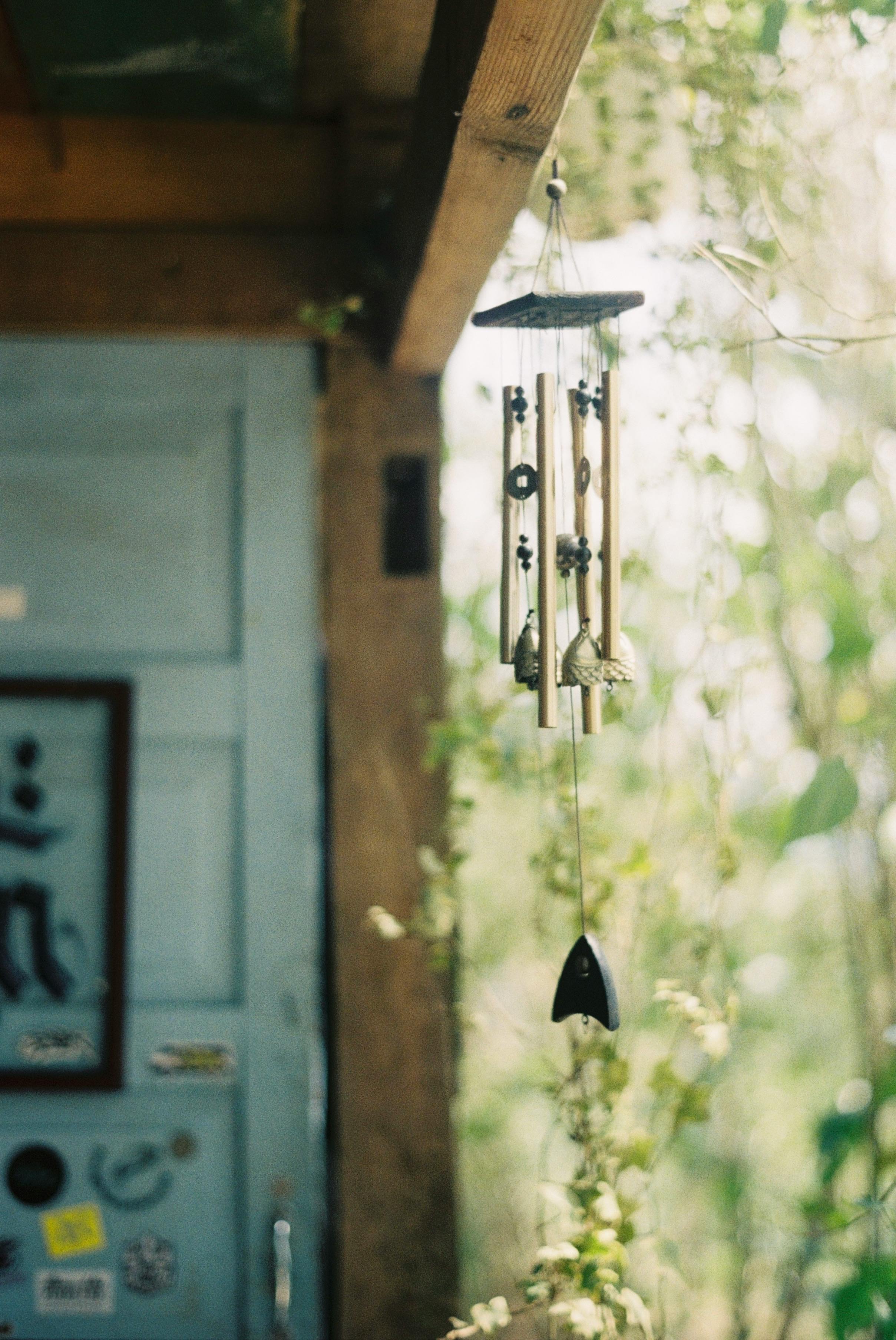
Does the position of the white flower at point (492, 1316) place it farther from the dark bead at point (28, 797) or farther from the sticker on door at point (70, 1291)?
the dark bead at point (28, 797)

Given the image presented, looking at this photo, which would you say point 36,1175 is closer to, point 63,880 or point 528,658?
point 63,880

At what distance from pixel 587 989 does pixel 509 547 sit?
482mm

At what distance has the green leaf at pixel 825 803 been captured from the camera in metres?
1.75

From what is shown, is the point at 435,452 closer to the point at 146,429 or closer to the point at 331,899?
the point at 146,429

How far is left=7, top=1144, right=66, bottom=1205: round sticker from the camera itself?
1850mm

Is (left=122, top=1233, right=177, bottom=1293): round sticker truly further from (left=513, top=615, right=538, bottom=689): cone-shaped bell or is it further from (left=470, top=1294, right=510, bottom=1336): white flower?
(left=513, top=615, right=538, bottom=689): cone-shaped bell

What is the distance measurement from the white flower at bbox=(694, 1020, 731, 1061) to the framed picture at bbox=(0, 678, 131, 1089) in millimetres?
1043

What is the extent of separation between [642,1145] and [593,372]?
4.05ft

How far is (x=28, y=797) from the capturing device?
193 centimetres

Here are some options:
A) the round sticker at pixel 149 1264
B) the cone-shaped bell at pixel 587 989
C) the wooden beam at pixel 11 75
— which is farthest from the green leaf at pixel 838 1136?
the wooden beam at pixel 11 75

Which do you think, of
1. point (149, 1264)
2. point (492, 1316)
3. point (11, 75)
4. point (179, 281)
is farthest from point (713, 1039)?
point (11, 75)

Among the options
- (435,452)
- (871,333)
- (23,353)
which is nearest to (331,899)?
(435,452)

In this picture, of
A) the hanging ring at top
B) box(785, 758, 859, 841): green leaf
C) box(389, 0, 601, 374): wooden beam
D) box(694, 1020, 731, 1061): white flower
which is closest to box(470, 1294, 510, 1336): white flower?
box(694, 1020, 731, 1061): white flower

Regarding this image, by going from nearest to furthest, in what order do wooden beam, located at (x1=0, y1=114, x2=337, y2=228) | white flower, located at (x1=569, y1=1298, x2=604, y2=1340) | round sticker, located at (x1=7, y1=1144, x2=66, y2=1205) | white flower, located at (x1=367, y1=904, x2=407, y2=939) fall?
white flower, located at (x1=569, y1=1298, x2=604, y2=1340)
white flower, located at (x1=367, y1=904, x2=407, y2=939)
round sticker, located at (x1=7, y1=1144, x2=66, y2=1205)
wooden beam, located at (x1=0, y1=114, x2=337, y2=228)
